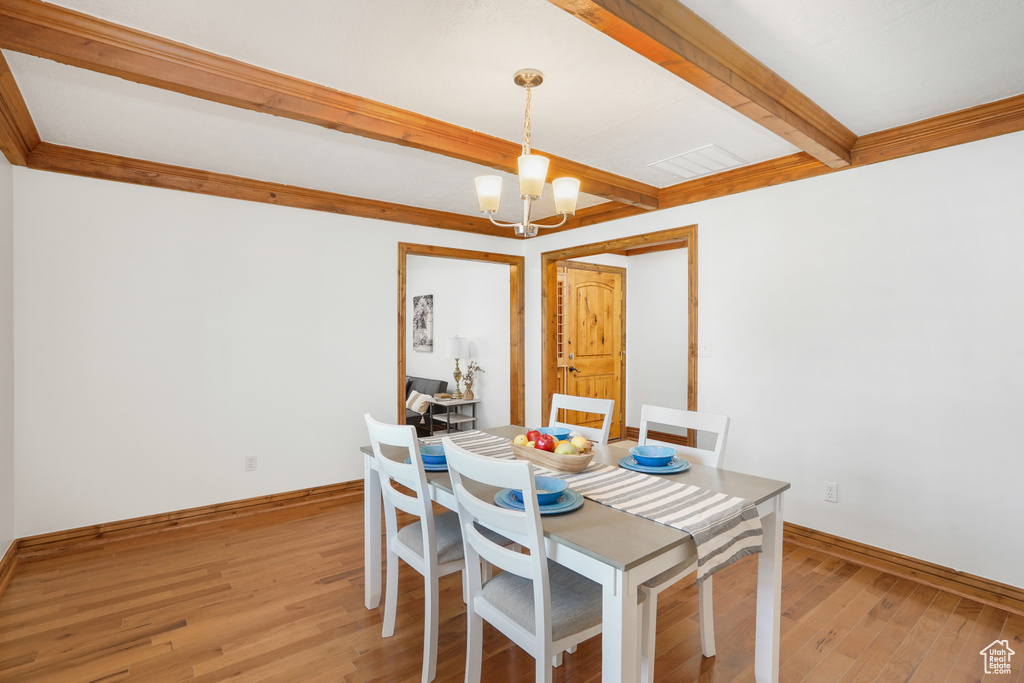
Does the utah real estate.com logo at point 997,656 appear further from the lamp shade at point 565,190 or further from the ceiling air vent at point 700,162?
the ceiling air vent at point 700,162

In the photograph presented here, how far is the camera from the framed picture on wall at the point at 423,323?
6754 mm

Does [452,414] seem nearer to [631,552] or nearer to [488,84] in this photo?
[488,84]

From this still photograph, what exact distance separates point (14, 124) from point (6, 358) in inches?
49.0

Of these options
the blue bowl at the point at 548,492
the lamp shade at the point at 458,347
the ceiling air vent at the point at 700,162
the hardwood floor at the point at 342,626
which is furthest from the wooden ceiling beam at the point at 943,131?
the lamp shade at the point at 458,347

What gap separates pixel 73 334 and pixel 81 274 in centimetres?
37

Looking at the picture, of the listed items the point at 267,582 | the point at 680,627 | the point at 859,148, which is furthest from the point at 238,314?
the point at 859,148

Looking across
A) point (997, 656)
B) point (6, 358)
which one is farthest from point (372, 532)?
point (997, 656)

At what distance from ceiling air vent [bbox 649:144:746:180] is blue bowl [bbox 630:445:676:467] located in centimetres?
190

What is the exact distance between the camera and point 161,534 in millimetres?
3279

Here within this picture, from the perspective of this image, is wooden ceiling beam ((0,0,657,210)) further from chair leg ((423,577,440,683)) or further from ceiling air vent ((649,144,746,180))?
chair leg ((423,577,440,683))

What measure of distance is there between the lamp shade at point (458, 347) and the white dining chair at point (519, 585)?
4.17 metres

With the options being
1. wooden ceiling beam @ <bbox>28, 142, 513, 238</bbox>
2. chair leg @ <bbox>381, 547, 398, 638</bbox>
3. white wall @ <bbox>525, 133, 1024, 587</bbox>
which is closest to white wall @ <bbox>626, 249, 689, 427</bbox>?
white wall @ <bbox>525, 133, 1024, 587</bbox>

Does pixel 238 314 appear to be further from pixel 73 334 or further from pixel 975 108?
pixel 975 108

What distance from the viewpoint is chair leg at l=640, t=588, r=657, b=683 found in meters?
1.54
